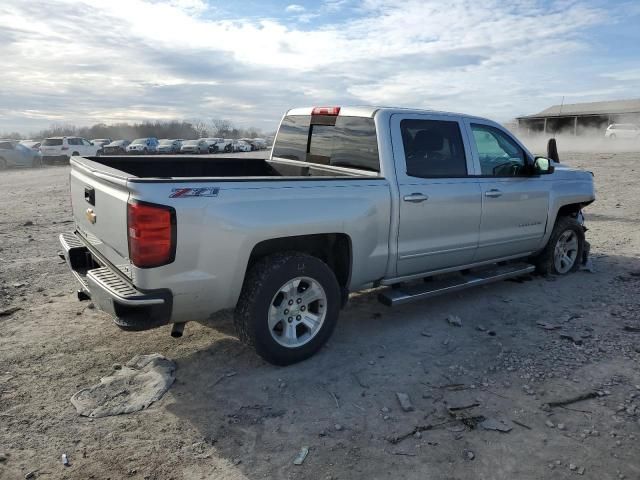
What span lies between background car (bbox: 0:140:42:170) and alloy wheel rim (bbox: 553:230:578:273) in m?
30.7

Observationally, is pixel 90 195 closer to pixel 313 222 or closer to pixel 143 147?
pixel 313 222

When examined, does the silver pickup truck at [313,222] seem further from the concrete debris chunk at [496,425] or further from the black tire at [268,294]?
the concrete debris chunk at [496,425]

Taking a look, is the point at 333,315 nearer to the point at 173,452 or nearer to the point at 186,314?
the point at 186,314

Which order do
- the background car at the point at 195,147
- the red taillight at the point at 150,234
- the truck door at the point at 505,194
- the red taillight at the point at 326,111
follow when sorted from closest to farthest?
the red taillight at the point at 150,234 < the red taillight at the point at 326,111 < the truck door at the point at 505,194 < the background car at the point at 195,147

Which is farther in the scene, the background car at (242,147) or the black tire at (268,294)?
the background car at (242,147)

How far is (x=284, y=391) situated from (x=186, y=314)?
0.89m

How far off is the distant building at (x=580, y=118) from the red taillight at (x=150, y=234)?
174 ft

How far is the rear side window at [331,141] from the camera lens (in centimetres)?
454

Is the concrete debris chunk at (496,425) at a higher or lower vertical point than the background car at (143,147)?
lower

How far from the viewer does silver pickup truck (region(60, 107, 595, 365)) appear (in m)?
3.26

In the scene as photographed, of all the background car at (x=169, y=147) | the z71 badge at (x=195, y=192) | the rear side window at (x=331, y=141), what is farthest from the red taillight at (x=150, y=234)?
the background car at (x=169, y=147)

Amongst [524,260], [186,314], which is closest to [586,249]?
[524,260]

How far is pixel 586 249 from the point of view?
6609mm

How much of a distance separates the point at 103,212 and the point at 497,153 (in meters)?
3.95
